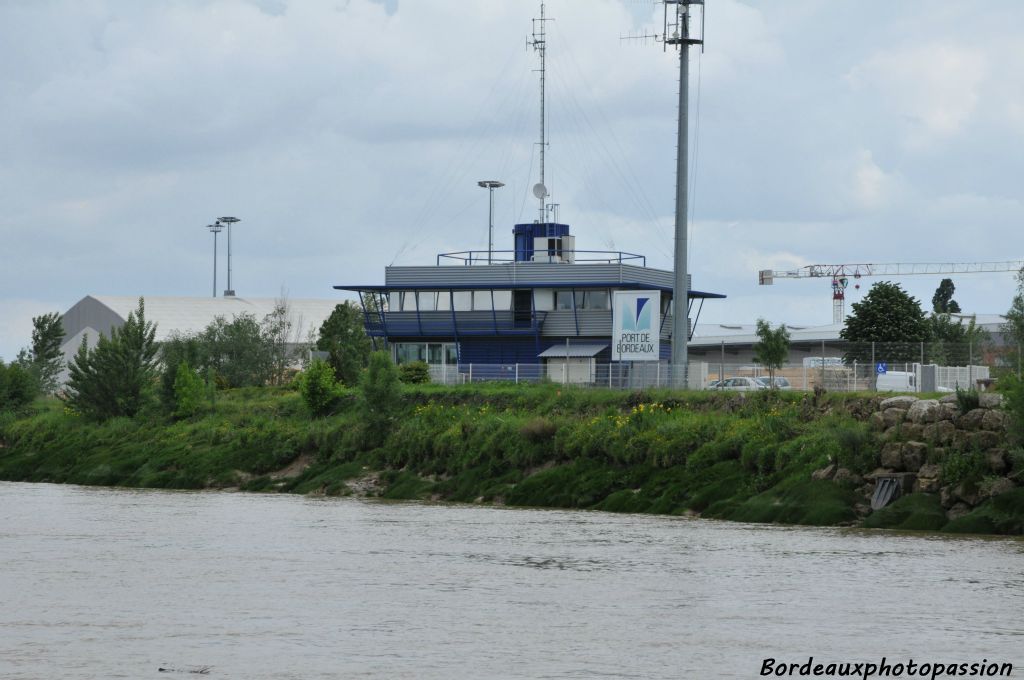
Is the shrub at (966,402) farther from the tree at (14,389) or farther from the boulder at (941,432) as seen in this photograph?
the tree at (14,389)

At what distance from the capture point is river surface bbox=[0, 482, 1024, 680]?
19188 millimetres

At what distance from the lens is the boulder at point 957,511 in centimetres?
3494

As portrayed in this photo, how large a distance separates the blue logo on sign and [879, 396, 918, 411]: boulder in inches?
665

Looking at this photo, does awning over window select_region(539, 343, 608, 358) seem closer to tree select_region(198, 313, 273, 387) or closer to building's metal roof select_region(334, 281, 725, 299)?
building's metal roof select_region(334, 281, 725, 299)

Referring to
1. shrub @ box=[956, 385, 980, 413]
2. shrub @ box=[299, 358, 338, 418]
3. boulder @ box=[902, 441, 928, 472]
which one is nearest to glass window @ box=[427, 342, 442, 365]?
shrub @ box=[299, 358, 338, 418]

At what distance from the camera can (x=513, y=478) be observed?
155 ft

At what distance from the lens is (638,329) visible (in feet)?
186

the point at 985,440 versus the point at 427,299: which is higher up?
the point at 427,299

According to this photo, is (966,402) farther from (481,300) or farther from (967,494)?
(481,300)

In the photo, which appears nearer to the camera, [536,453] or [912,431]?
[912,431]

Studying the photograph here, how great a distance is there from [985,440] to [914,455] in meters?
1.80

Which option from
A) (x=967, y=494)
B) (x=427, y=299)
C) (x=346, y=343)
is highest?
(x=427, y=299)

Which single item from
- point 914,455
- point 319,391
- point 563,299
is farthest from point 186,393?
point 914,455

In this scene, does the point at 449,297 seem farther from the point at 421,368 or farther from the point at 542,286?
the point at 421,368
